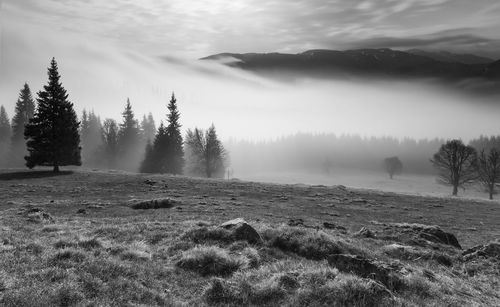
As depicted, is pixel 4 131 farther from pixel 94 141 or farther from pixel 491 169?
pixel 491 169

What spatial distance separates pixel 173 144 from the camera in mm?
78625

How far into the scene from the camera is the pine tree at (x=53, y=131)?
53.2 m

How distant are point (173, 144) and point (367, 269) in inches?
2800

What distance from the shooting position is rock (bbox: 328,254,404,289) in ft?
34.8

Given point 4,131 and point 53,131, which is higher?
point 4,131

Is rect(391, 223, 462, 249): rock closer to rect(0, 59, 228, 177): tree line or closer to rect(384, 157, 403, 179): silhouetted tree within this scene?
rect(0, 59, 228, 177): tree line

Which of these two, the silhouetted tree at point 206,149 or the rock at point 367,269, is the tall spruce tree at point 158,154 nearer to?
the silhouetted tree at point 206,149

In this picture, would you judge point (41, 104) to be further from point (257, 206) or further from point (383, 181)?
point (383, 181)

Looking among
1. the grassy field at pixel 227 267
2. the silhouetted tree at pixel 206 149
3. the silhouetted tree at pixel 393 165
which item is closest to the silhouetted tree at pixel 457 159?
the silhouetted tree at pixel 206 149

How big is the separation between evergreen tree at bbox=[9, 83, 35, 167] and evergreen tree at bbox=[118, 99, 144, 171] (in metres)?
27.6

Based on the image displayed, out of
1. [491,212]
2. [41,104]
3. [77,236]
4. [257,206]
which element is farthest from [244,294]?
[41,104]

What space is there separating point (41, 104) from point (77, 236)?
164 ft

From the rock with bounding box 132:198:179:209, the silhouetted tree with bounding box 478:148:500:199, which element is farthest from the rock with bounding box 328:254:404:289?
the silhouetted tree with bounding box 478:148:500:199

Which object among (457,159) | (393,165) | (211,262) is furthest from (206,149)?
(393,165)
